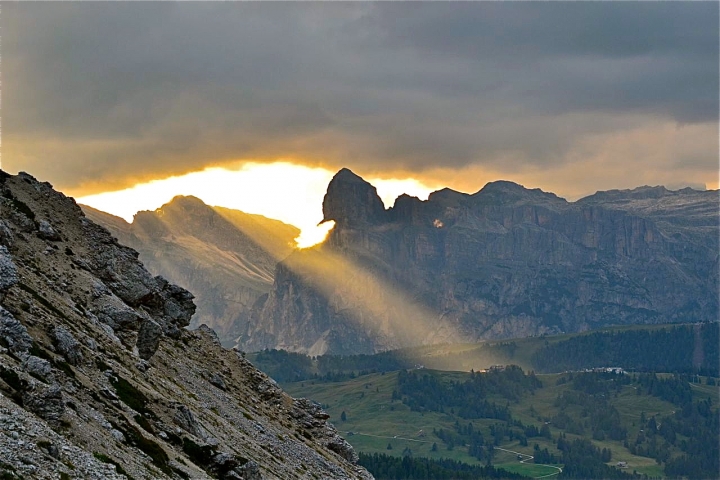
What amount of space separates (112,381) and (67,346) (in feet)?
22.9

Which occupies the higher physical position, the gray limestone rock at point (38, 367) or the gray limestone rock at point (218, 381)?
the gray limestone rock at point (38, 367)

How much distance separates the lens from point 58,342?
99.1 meters

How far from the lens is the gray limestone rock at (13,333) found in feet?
291

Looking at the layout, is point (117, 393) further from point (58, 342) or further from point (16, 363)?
point (16, 363)

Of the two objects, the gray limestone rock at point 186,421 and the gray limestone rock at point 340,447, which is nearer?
the gray limestone rock at point 186,421

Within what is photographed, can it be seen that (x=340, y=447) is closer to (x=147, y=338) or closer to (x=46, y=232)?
(x=147, y=338)

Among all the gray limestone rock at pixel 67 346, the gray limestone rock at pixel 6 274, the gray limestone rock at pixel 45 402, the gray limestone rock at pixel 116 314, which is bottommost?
the gray limestone rock at pixel 45 402

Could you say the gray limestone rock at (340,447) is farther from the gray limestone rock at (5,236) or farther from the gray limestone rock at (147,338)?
the gray limestone rock at (5,236)

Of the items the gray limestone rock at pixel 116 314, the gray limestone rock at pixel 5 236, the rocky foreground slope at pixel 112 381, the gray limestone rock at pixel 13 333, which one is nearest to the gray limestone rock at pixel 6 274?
the rocky foreground slope at pixel 112 381

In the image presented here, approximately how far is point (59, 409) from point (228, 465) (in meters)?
33.2

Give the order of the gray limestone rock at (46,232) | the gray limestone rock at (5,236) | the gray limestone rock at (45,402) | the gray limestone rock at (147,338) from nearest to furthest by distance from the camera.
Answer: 1. the gray limestone rock at (45,402)
2. the gray limestone rock at (5,236)
3. the gray limestone rock at (147,338)
4. the gray limestone rock at (46,232)

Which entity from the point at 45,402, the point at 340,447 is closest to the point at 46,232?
the point at 45,402

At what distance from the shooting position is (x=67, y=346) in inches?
3917

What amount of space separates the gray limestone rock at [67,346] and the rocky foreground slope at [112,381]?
0.14 meters
